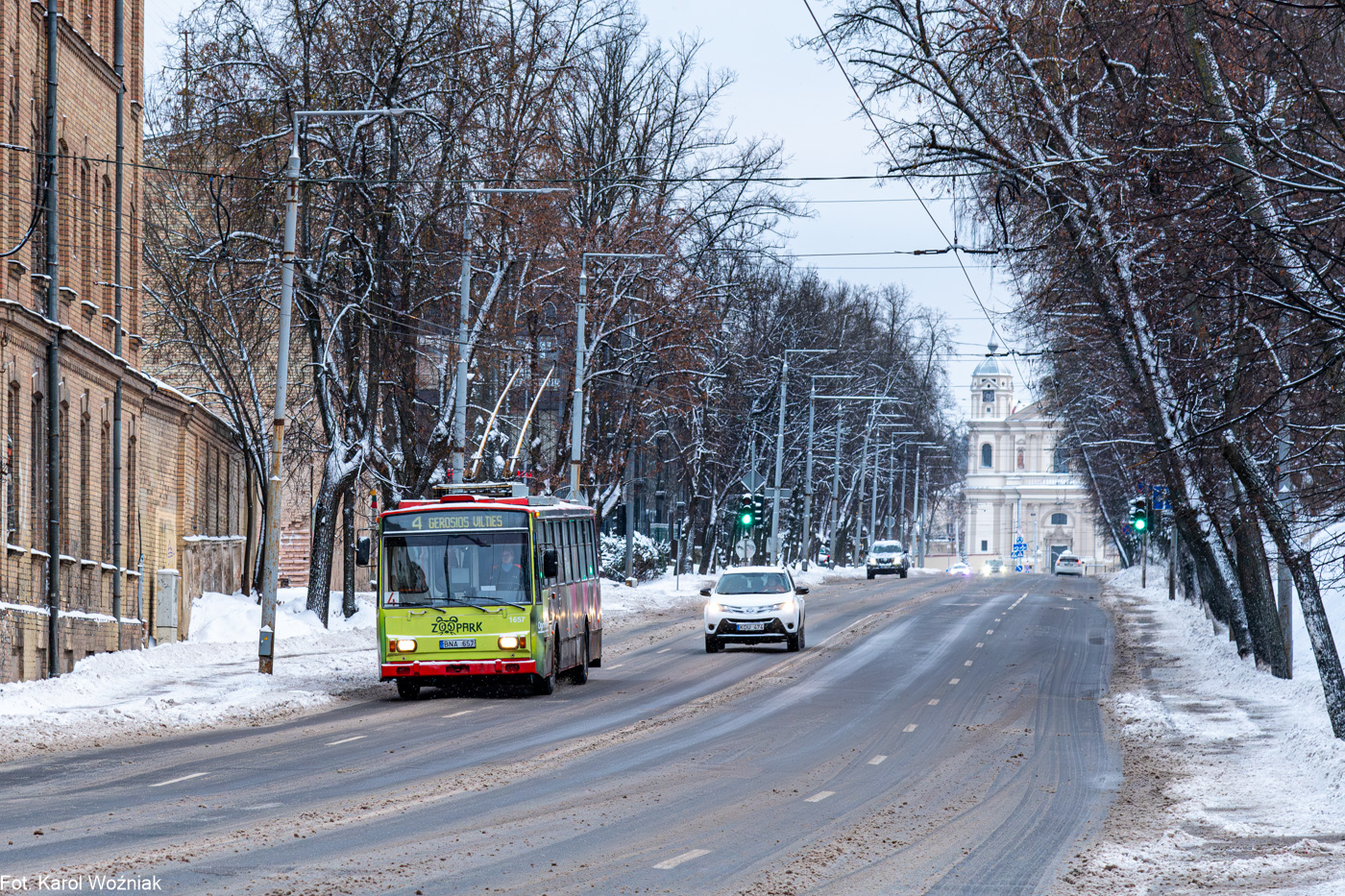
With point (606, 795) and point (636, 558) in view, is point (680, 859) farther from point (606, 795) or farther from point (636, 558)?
point (636, 558)

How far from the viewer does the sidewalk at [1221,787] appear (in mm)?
10930

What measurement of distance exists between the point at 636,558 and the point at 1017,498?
10664 centimetres

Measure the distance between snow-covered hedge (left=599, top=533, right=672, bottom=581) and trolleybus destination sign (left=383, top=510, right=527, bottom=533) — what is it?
37490 mm

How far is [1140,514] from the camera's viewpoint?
5591cm

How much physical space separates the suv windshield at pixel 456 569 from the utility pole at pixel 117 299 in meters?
8.82

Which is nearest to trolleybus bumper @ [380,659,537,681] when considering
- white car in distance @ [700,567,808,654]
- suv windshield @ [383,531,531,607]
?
suv windshield @ [383,531,531,607]

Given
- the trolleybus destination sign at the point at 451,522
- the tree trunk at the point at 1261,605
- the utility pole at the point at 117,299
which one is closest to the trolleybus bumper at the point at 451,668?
the trolleybus destination sign at the point at 451,522

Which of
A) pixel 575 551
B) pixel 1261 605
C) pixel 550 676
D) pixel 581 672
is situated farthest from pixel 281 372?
pixel 1261 605

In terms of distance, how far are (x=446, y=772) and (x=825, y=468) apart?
7488 cm

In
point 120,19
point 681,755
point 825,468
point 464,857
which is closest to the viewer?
point 464,857

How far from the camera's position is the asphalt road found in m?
10.3

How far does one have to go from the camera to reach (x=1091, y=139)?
72.6 ft

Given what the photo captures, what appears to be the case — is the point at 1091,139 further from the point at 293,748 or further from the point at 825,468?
the point at 825,468

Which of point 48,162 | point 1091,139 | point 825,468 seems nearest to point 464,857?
point 1091,139
